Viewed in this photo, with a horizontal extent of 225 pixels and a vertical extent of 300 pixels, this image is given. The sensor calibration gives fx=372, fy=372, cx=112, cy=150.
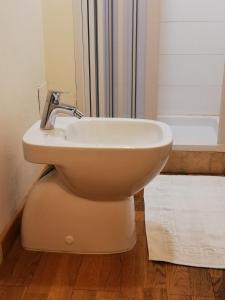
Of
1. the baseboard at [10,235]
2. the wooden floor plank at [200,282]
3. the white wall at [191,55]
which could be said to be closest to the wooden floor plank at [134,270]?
the wooden floor plank at [200,282]

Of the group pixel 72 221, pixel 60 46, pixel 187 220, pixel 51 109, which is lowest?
pixel 187 220

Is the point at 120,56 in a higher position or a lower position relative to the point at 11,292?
higher

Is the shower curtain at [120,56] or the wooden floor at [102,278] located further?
the shower curtain at [120,56]

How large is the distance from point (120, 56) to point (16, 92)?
0.69 meters

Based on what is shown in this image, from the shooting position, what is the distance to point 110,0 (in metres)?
1.83

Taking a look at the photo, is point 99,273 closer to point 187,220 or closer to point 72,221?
point 72,221

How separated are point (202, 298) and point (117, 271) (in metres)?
0.29

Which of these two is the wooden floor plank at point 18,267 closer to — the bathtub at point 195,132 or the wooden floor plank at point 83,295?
the wooden floor plank at point 83,295

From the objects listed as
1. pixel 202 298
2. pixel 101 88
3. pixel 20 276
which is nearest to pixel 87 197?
pixel 20 276

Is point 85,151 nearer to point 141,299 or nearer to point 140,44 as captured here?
point 141,299

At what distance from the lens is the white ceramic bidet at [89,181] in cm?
119

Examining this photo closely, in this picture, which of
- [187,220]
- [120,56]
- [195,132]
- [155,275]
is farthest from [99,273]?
[195,132]

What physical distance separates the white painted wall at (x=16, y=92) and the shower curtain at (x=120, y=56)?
11.7 inches

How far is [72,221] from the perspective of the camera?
4.36ft
